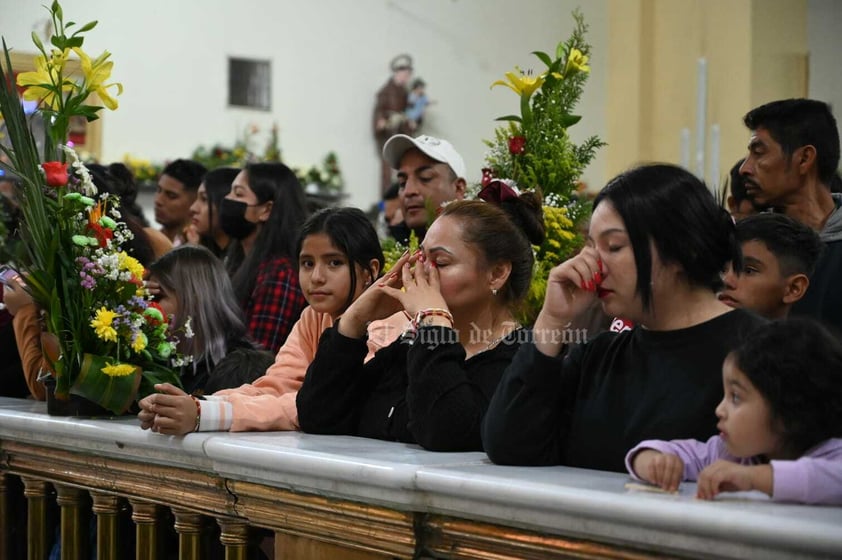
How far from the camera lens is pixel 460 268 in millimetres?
2709

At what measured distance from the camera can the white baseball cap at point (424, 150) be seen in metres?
4.40

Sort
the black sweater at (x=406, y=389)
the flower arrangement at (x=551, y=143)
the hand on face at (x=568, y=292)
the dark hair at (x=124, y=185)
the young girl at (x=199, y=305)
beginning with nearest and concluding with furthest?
the hand on face at (x=568, y=292) < the black sweater at (x=406, y=389) < the flower arrangement at (x=551, y=143) < the young girl at (x=199, y=305) < the dark hair at (x=124, y=185)

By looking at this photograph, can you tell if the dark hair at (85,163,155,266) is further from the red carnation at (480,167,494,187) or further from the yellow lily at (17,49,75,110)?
the red carnation at (480,167,494,187)

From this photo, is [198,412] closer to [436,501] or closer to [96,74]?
[436,501]

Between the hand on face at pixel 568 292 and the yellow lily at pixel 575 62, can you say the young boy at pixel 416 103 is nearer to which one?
the yellow lily at pixel 575 62

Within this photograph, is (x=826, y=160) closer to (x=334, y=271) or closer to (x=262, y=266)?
(x=334, y=271)

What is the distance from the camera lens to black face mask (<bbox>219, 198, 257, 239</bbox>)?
495 centimetres

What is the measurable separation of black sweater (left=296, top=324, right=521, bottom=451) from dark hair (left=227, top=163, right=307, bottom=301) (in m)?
1.78

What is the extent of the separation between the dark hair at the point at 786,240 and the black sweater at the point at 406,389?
31.2 inches

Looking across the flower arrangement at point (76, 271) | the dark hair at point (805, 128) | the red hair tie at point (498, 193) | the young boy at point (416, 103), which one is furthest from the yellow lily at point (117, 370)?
the young boy at point (416, 103)

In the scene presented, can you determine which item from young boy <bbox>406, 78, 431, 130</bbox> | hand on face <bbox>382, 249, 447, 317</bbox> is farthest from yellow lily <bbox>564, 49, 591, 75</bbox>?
young boy <bbox>406, 78, 431, 130</bbox>

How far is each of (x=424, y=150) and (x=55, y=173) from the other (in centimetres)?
164

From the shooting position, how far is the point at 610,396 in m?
2.17

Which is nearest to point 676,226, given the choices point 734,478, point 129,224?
point 734,478
